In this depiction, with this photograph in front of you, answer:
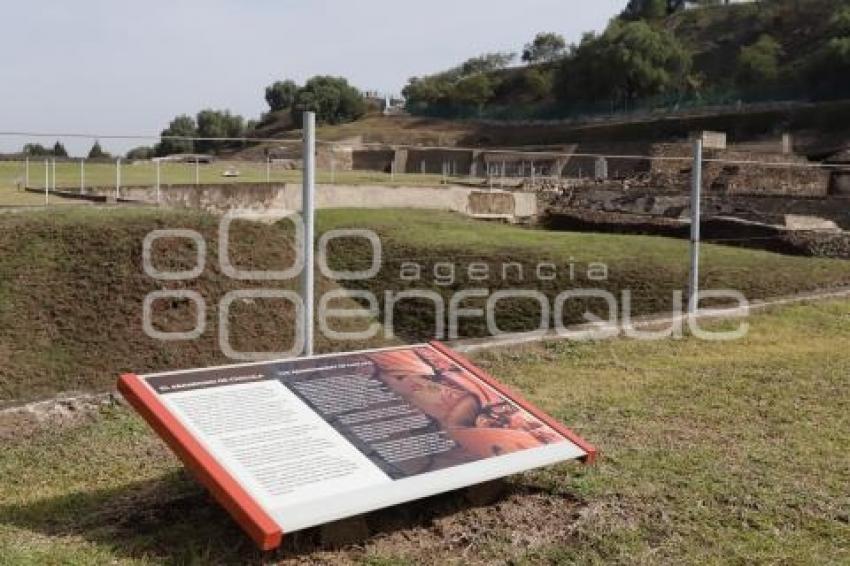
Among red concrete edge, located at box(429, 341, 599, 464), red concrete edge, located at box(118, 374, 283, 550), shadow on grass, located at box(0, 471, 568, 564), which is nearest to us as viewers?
red concrete edge, located at box(118, 374, 283, 550)

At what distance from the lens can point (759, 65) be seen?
5994 centimetres

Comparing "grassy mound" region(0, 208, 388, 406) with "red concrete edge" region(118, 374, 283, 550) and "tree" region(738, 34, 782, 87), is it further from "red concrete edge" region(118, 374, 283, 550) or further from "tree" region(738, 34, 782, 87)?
"tree" region(738, 34, 782, 87)

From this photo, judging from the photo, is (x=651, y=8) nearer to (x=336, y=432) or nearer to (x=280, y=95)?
(x=280, y=95)

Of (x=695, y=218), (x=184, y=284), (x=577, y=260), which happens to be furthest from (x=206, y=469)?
(x=577, y=260)

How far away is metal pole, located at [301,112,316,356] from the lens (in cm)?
439

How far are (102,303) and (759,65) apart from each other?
59.7 meters

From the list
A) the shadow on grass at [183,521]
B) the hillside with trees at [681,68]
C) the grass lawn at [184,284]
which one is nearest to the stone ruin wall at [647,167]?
the grass lawn at [184,284]

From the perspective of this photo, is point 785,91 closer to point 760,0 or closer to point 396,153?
point 396,153

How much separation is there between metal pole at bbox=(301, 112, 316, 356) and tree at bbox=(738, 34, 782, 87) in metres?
59.5

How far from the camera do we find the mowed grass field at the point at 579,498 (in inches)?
113

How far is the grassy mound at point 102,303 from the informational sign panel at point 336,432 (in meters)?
4.99

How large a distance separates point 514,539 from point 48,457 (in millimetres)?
2218

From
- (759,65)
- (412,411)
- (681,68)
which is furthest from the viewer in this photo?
(681,68)

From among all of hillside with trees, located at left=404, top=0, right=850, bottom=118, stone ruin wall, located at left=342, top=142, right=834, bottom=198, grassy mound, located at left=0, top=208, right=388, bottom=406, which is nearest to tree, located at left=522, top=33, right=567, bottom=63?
hillside with trees, located at left=404, top=0, right=850, bottom=118
